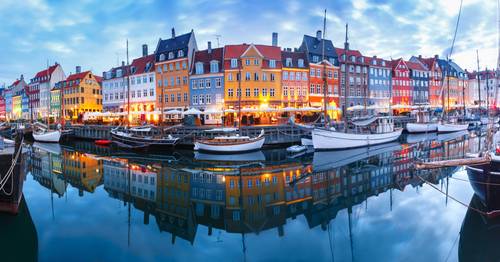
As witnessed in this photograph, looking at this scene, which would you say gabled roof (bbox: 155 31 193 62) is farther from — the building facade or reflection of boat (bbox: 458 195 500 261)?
reflection of boat (bbox: 458 195 500 261)

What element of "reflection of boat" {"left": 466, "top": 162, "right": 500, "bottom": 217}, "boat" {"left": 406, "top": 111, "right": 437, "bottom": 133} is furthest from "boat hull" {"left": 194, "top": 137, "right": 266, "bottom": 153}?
"boat" {"left": 406, "top": 111, "right": 437, "bottom": 133}

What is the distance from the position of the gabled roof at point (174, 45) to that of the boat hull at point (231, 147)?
25518mm

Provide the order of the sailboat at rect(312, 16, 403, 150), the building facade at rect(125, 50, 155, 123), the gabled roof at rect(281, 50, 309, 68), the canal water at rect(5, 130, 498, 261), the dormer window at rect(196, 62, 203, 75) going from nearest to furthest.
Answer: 1. the canal water at rect(5, 130, 498, 261)
2. the sailboat at rect(312, 16, 403, 150)
3. the dormer window at rect(196, 62, 203, 75)
4. the gabled roof at rect(281, 50, 309, 68)
5. the building facade at rect(125, 50, 155, 123)

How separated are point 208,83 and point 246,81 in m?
6.14

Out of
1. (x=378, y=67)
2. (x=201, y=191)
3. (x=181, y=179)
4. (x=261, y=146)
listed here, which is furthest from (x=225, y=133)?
(x=378, y=67)

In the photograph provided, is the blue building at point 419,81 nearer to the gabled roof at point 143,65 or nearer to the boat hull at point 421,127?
the boat hull at point 421,127

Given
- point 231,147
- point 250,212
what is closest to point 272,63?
point 231,147

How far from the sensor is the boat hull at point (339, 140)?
31.6 m

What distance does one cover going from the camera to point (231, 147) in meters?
30.9

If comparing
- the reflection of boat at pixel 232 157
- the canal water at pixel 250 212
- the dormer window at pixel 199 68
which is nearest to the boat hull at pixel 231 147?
the reflection of boat at pixel 232 157

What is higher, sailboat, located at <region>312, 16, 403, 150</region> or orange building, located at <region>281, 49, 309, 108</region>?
orange building, located at <region>281, 49, 309, 108</region>

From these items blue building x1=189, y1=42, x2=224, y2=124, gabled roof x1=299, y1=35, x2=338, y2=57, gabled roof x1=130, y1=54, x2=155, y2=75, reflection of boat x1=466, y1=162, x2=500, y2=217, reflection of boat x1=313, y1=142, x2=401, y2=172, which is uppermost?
gabled roof x1=299, y1=35, x2=338, y2=57

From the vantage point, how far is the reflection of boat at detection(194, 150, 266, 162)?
28425mm

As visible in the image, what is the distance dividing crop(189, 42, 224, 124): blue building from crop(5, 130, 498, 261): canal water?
25.3 m
